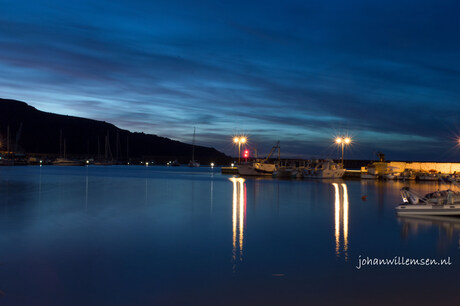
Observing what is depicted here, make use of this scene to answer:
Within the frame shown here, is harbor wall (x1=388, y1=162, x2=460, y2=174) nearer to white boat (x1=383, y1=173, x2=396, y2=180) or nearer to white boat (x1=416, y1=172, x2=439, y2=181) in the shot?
white boat (x1=416, y1=172, x2=439, y2=181)

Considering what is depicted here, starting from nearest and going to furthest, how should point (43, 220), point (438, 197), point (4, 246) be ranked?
point (4, 246) → point (43, 220) → point (438, 197)

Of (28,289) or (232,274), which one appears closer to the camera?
(28,289)

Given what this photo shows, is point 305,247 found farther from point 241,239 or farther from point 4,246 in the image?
point 4,246

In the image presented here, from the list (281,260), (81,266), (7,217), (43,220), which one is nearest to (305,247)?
(281,260)

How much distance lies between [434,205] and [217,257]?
46.6ft

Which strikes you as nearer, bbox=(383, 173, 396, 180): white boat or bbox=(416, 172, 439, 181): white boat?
bbox=(383, 173, 396, 180): white boat

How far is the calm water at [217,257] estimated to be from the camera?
947cm

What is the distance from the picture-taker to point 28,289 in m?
9.64

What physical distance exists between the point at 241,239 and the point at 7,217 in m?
13.0

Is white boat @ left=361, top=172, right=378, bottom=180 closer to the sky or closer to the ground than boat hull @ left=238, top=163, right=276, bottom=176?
closer to the ground

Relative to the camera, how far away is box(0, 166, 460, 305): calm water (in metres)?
9.47

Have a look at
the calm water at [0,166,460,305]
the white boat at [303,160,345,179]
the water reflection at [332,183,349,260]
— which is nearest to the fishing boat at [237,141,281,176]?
the white boat at [303,160,345,179]

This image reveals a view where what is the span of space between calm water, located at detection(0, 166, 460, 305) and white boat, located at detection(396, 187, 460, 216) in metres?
1.02

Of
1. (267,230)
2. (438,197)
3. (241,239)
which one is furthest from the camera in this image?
(438,197)
